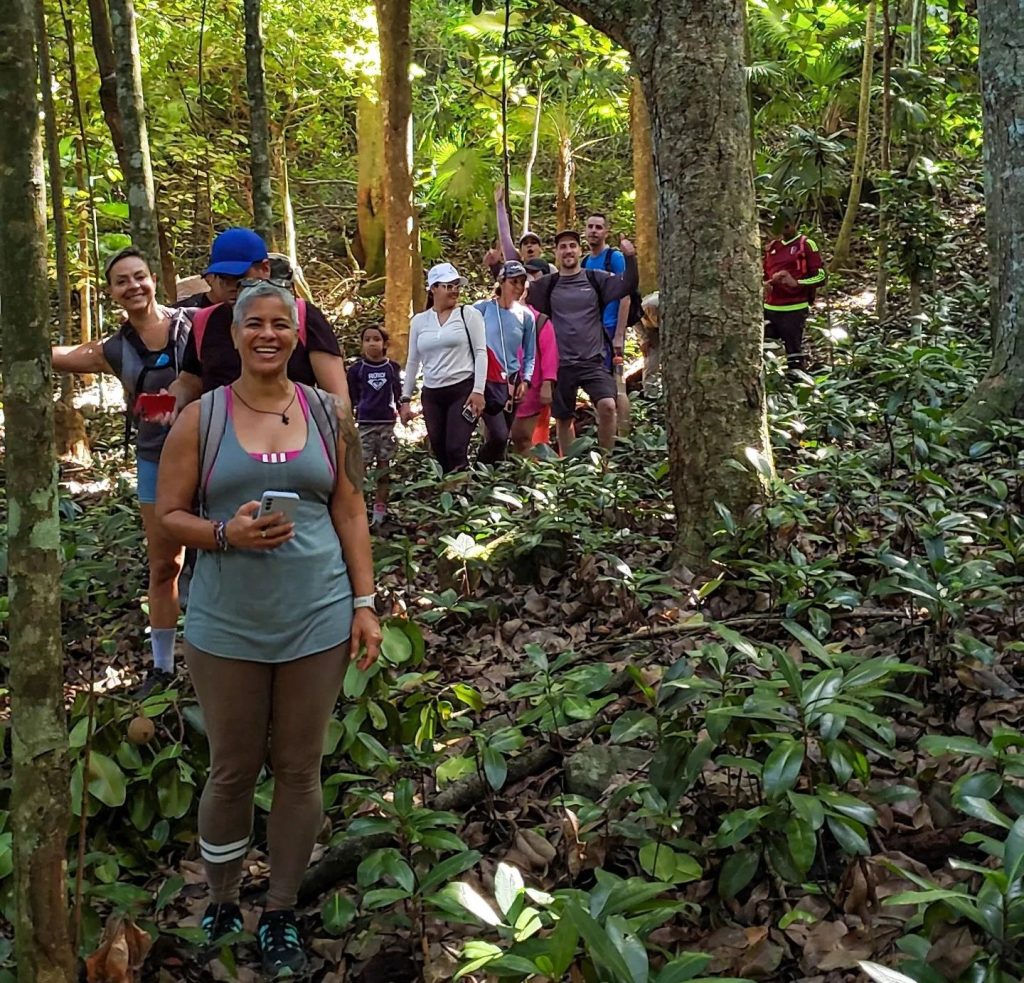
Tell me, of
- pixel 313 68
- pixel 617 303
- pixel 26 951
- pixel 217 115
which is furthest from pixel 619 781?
pixel 217 115

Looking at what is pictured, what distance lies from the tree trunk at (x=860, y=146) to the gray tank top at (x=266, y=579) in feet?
38.4

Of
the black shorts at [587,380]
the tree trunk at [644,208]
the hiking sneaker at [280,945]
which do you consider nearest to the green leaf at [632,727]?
the hiking sneaker at [280,945]

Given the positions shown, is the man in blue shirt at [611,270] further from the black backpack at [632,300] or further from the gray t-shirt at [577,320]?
the gray t-shirt at [577,320]

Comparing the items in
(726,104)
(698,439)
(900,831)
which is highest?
(726,104)

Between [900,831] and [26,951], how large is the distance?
217 centimetres

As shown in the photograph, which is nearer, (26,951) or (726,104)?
(26,951)

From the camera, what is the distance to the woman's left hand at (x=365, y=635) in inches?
112

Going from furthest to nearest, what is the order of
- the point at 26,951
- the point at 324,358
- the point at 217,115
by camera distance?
the point at 217,115, the point at 324,358, the point at 26,951

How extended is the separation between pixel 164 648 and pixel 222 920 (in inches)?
71.7

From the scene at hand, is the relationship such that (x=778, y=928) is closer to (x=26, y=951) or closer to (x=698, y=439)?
(x=26, y=951)

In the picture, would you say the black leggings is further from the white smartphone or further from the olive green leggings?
the white smartphone

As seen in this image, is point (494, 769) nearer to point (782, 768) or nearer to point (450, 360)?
point (782, 768)

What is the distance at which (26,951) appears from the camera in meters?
2.13

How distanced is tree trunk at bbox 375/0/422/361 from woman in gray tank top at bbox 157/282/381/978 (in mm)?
8141
